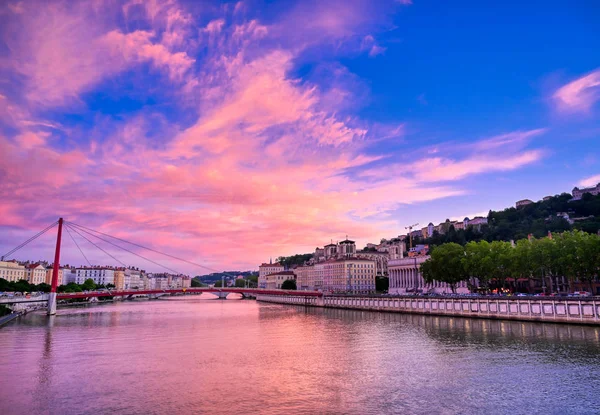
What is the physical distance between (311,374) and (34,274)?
158077 millimetres

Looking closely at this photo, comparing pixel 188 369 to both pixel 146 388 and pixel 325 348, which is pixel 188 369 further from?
pixel 325 348

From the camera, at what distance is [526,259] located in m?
59.5

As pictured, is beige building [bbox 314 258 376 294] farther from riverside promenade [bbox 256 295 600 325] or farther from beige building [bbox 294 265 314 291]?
riverside promenade [bbox 256 295 600 325]

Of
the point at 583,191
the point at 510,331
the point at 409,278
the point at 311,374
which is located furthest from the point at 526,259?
the point at 583,191

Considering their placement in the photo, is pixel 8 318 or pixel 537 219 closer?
pixel 8 318

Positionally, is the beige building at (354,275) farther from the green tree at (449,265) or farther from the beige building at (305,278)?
the green tree at (449,265)

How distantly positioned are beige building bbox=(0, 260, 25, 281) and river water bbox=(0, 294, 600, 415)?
111 meters

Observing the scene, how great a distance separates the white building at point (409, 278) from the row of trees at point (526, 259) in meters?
30.5

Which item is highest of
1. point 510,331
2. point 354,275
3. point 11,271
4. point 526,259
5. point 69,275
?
point 69,275

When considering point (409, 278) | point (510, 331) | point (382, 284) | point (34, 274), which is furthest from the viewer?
point (34, 274)

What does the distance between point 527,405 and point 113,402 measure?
50.8 feet

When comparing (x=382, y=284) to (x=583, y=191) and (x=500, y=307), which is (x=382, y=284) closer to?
(x=500, y=307)

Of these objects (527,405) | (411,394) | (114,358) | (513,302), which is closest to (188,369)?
(114,358)

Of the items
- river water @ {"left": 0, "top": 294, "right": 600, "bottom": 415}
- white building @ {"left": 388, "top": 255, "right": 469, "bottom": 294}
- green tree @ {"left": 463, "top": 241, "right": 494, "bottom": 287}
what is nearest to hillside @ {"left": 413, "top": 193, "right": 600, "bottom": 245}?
white building @ {"left": 388, "top": 255, "right": 469, "bottom": 294}
